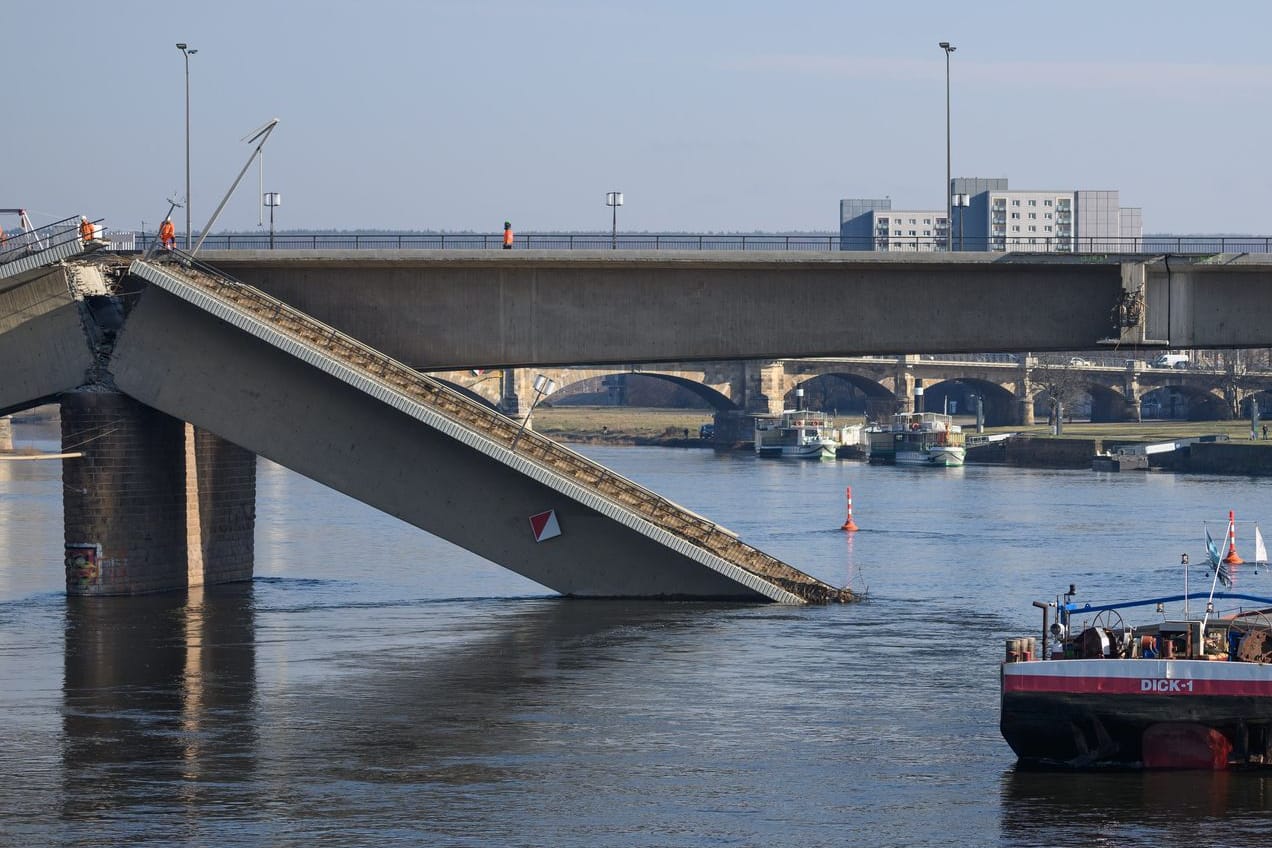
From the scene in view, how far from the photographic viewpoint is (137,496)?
54.1 m

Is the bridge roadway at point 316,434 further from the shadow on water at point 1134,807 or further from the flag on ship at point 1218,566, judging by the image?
the shadow on water at point 1134,807

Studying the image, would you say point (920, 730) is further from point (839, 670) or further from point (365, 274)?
point (365, 274)

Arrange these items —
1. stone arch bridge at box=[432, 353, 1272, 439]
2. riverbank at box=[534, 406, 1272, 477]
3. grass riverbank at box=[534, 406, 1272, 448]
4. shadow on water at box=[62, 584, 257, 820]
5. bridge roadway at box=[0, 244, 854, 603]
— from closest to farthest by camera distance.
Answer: shadow on water at box=[62, 584, 257, 820], bridge roadway at box=[0, 244, 854, 603], riverbank at box=[534, 406, 1272, 477], grass riverbank at box=[534, 406, 1272, 448], stone arch bridge at box=[432, 353, 1272, 439]

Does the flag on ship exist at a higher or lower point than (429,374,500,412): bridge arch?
lower

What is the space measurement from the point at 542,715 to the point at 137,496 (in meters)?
19.9

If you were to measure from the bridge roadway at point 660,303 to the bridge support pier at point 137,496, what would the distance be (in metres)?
5.45

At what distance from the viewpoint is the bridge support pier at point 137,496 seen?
5312cm

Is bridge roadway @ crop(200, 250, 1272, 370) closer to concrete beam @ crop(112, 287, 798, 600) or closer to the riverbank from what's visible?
concrete beam @ crop(112, 287, 798, 600)

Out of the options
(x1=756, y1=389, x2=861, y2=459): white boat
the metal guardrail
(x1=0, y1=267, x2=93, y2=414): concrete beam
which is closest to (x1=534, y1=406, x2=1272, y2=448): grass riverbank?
(x1=756, y1=389, x2=861, y2=459): white boat

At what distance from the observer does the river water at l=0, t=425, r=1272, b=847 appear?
99.7 feet

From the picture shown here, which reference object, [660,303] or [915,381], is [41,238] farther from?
[915,381]

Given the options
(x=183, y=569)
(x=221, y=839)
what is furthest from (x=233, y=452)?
(x=221, y=839)

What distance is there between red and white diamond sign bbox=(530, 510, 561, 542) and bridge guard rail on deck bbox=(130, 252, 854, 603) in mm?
1531

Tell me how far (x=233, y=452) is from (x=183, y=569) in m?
4.14
